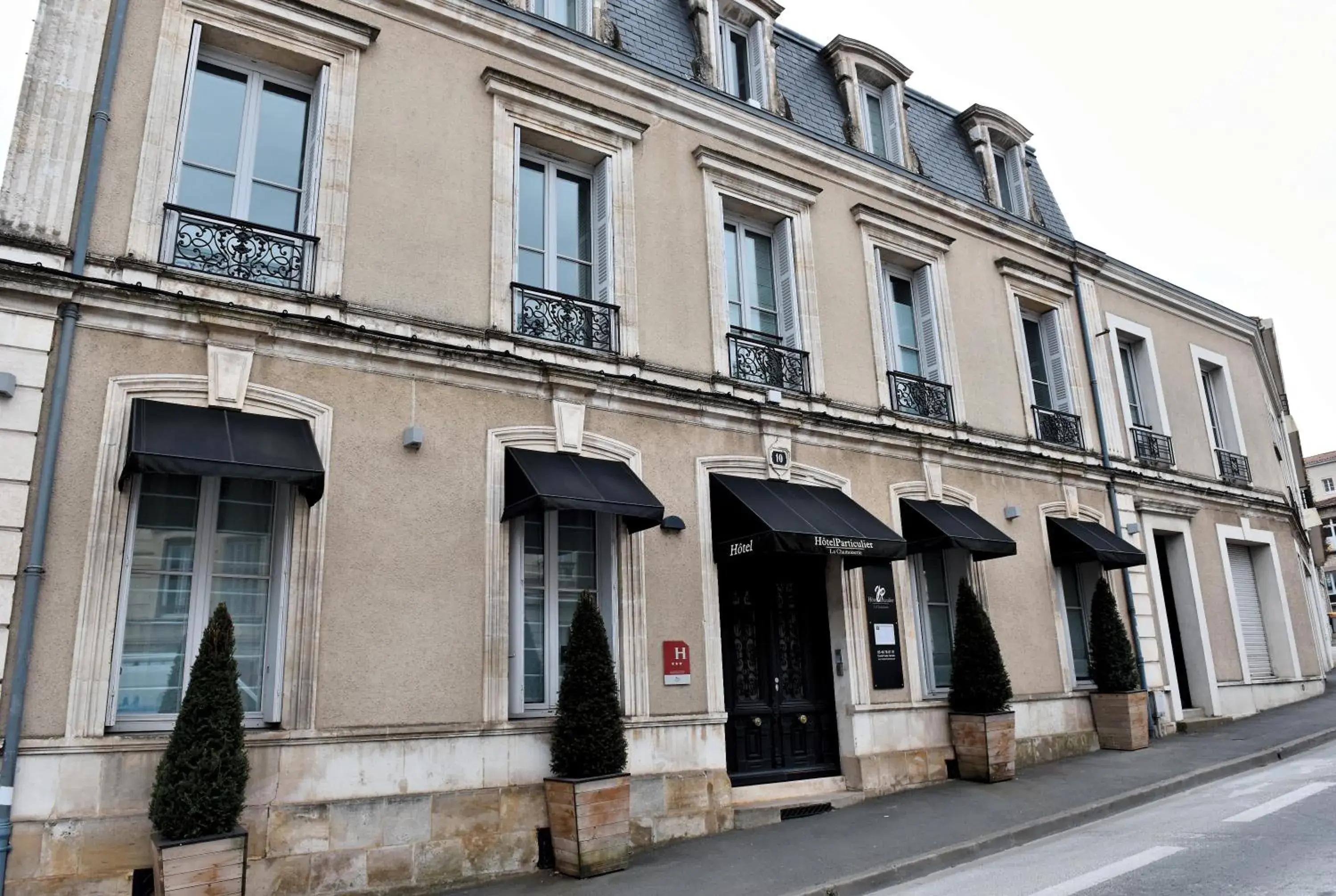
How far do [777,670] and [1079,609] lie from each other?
241 inches

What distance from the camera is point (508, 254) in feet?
29.1

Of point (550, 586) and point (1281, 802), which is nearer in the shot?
point (1281, 802)

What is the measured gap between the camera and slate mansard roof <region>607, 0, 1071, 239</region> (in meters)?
10.9

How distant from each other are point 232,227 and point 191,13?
1.92m

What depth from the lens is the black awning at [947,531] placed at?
10812 mm

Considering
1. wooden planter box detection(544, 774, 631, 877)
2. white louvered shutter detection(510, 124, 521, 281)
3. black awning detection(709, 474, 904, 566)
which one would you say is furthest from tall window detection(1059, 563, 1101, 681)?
white louvered shutter detection(510, 124, 521, 281)

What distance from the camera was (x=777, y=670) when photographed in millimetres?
10094

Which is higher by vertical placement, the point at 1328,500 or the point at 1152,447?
the point at 1328,500

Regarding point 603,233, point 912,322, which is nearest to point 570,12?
point 603,233

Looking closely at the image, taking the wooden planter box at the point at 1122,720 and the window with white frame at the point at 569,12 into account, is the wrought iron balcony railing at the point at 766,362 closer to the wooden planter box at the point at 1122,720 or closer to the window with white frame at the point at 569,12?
the window with white frame at the point at 569,12

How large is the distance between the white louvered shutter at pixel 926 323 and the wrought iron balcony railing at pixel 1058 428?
2.15 m

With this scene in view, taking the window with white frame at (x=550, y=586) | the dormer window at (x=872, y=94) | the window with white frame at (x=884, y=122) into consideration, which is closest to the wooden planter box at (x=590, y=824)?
the window with white frame at (x=550, y=586)

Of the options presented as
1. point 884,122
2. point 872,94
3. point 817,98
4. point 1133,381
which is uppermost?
point 872,94

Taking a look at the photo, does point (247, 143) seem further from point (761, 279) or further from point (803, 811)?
point (803, 811)
